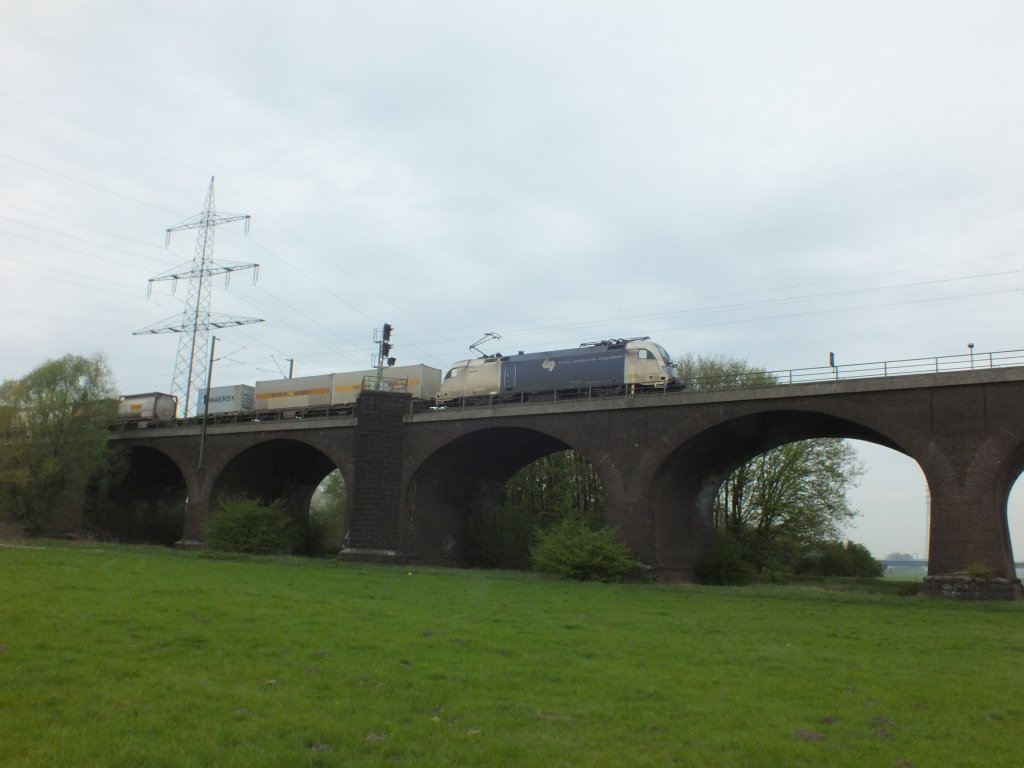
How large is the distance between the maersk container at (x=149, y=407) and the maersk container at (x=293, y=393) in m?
7.22

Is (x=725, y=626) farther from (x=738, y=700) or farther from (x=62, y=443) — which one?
(x=62, y=443)

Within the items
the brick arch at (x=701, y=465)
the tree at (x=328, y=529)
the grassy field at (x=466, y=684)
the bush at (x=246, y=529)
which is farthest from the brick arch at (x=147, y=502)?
the grassy field at (x=466, y=684)

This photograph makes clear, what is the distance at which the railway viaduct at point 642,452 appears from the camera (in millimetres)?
25547

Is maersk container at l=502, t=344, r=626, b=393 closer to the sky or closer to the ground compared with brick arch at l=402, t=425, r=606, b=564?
closer to the sky

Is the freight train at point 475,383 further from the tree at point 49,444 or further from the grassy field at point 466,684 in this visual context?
the grassy field at point 466,684

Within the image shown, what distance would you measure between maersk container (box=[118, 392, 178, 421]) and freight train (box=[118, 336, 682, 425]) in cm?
6

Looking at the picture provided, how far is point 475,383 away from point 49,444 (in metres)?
22.3

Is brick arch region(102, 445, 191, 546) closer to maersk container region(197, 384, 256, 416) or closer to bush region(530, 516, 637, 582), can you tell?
maersk container region(197, 384, 256, 416)

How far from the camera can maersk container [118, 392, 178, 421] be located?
169 ft

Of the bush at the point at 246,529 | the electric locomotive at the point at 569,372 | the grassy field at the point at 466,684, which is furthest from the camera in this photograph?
the bush at the point at 246,529

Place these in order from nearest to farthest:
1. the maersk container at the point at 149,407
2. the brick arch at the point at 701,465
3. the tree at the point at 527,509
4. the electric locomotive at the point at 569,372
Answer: the brick arch at the point at 701,465, the electric locomotive at the point at 569,372, the tree at the point at 527,509, the maersk container at the point at 149,407

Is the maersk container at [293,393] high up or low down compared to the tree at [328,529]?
up

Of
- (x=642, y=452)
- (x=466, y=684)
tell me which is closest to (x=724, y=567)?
(x=642, y=452)

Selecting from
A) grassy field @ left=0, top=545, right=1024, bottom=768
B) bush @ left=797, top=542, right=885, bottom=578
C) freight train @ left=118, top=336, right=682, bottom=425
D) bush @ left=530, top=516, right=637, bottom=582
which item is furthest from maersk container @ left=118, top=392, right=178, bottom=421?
bush @ left=797, top=542, right=885, bottom=578
